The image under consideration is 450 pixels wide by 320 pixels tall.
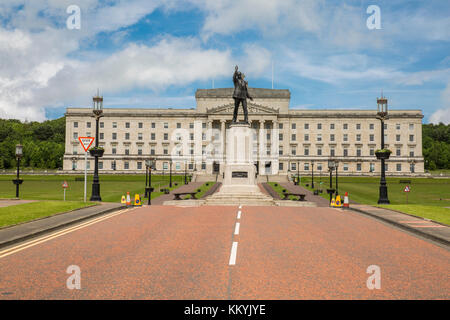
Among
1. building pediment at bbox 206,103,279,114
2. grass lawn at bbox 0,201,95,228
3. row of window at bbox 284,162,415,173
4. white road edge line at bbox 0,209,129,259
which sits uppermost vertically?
building pediment at bbox 206,103,279,114

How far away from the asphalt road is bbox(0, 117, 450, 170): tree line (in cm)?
12322

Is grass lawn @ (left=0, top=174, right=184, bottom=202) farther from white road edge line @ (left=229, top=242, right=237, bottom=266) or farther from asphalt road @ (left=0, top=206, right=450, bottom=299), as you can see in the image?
white road edge line @ (left=229, top=242, right=237, bottom=266)

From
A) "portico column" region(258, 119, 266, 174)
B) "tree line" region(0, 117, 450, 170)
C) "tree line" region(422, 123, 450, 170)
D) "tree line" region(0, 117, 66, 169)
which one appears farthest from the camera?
"tree line" region(422, 123, 450, 170)

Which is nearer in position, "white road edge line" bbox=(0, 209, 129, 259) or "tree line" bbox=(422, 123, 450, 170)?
"white road edge line" bbox=(0, 209, 129, 259)

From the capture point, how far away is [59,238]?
471 inches

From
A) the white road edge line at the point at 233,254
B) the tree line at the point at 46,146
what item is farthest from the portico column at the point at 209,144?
the white road edge line at the point at 233,254

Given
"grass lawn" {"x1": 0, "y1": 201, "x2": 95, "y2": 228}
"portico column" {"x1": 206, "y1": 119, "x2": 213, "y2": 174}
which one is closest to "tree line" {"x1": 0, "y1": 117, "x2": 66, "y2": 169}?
"portico column" {"x1": 206, "y1": 119, "x2": 213, "y2": 174}

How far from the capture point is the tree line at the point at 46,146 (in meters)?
124

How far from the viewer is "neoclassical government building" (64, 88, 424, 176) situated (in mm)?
108812

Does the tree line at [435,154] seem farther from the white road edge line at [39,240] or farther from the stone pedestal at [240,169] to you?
the white road edge line at [39,240]

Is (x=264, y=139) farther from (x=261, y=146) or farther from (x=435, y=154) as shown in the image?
(x=435, y=154)

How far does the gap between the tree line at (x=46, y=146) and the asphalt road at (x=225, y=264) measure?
404 feet

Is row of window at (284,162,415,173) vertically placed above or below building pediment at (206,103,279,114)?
below

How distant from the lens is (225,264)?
337 inches
